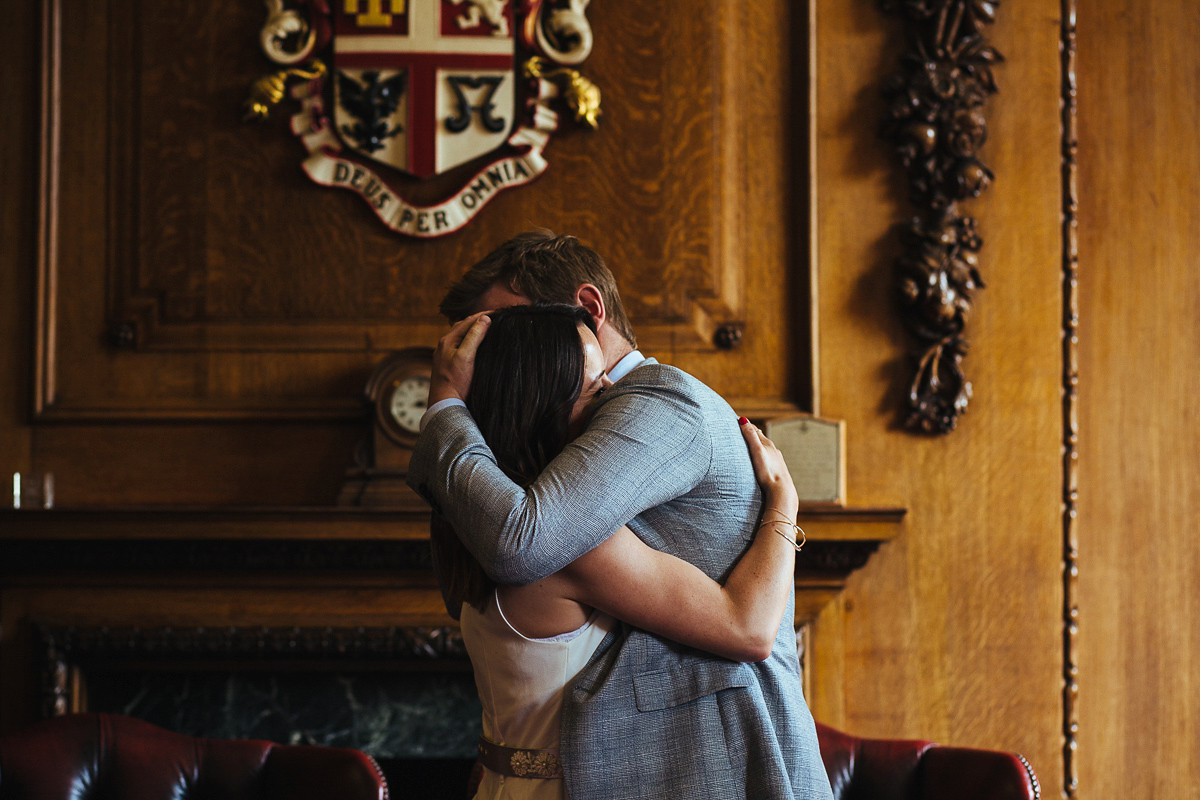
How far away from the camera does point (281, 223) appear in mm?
2812

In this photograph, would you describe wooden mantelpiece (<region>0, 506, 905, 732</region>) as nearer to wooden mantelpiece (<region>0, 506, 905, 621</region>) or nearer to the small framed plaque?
wooden mantelpiece (<region>0, 506, 905, 621</region>)

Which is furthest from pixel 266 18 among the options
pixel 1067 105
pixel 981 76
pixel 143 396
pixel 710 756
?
pixel 710 756

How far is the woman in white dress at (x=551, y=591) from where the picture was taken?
116 centimetres

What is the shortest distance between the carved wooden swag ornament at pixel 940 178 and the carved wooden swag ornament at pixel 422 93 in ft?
2.99

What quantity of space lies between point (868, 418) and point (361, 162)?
161 centimetres

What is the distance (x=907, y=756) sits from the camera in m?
2.01

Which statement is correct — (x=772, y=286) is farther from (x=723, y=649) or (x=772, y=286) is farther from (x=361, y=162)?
(x=723, y=649)

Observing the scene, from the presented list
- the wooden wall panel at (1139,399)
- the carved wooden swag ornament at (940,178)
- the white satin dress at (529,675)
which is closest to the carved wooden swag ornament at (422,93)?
the carved wooden swag ornament at (940,178)

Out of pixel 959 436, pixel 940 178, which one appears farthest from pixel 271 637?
pixel 940 178

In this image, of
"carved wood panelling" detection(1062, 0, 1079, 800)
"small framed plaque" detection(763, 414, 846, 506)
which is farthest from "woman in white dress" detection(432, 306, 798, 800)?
"carved wood panelling" detection(1062, 0, 1079, 800)

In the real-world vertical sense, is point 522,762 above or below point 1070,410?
below

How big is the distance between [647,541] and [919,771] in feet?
3.72

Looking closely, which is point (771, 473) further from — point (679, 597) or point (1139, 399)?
point (1139, 399)

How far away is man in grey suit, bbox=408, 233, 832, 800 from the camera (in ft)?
3.61
